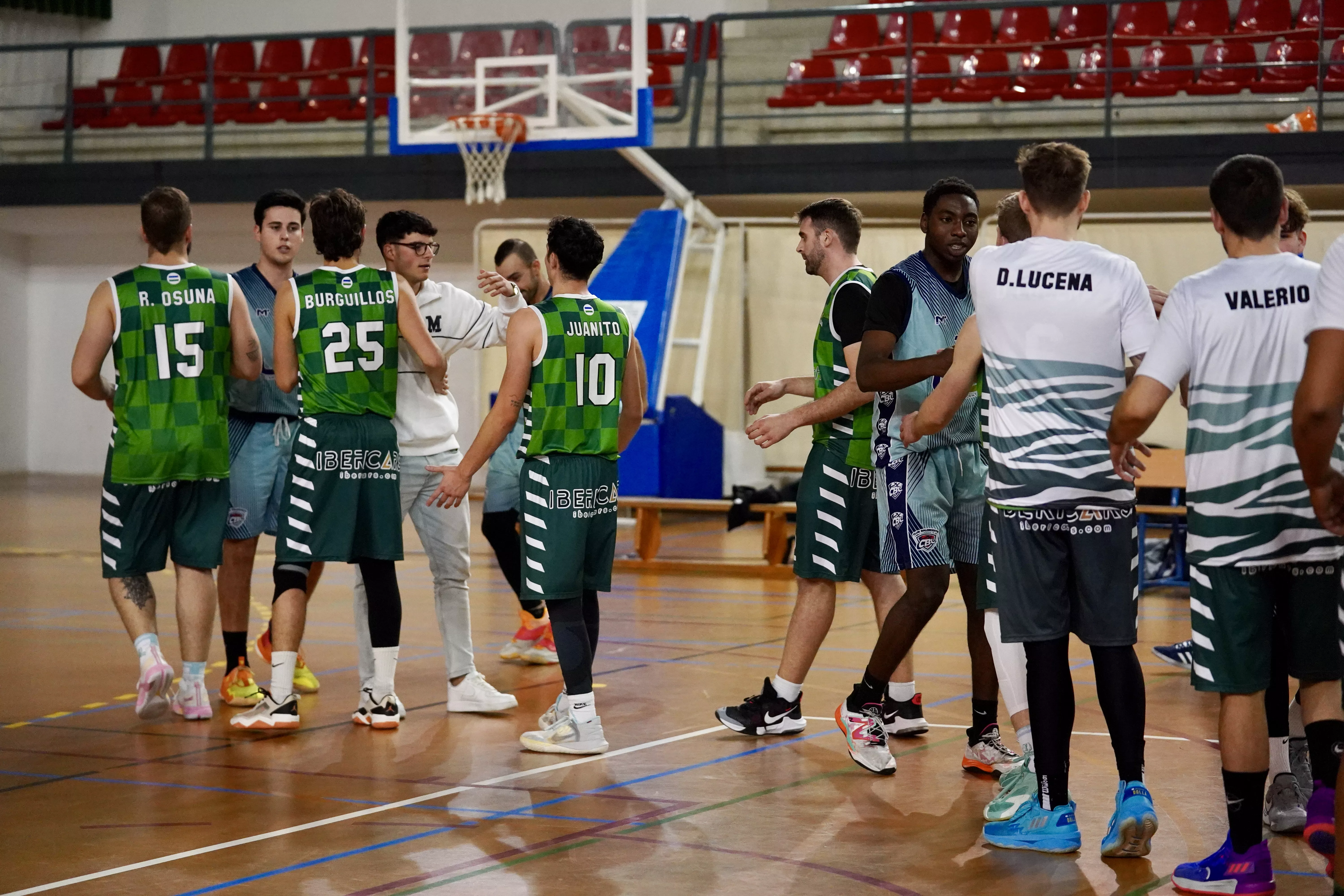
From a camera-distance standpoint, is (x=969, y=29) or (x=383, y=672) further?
(x=969, y=29)

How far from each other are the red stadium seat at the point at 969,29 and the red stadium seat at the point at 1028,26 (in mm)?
219

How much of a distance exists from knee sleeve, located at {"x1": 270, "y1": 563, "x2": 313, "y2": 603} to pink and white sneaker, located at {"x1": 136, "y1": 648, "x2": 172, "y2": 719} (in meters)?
0.48

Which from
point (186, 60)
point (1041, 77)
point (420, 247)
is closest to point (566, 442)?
point (420, 247)

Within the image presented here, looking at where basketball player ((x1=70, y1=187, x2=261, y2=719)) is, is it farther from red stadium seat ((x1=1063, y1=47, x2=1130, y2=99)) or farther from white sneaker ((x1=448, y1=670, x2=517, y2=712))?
red stadium seat ((x1=1063, y1=47, x2=1130, y2=99))

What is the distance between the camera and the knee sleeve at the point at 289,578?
227 inches

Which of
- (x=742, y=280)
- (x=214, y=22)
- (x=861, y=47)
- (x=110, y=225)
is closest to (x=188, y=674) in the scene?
(x=742, y=280)

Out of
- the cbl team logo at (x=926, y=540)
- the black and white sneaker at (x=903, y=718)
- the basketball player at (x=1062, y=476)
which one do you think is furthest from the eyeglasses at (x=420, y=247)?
the basketball player at (x=1062, y=476)

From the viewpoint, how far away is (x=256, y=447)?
20.8 ft

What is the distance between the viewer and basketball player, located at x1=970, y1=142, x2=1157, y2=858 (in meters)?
3.90

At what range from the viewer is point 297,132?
1842 cm

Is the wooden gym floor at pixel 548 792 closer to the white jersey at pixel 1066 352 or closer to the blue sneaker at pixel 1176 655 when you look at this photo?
the blue sneaker at pixel 1176 655

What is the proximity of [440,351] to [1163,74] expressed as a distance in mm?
12319

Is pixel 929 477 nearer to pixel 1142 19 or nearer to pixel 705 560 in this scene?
pixel 705 560

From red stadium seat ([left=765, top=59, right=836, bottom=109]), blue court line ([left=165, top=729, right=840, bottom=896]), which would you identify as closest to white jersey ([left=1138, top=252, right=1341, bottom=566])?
blue court line ([left=165, top=729, right=840, bottom=896])
